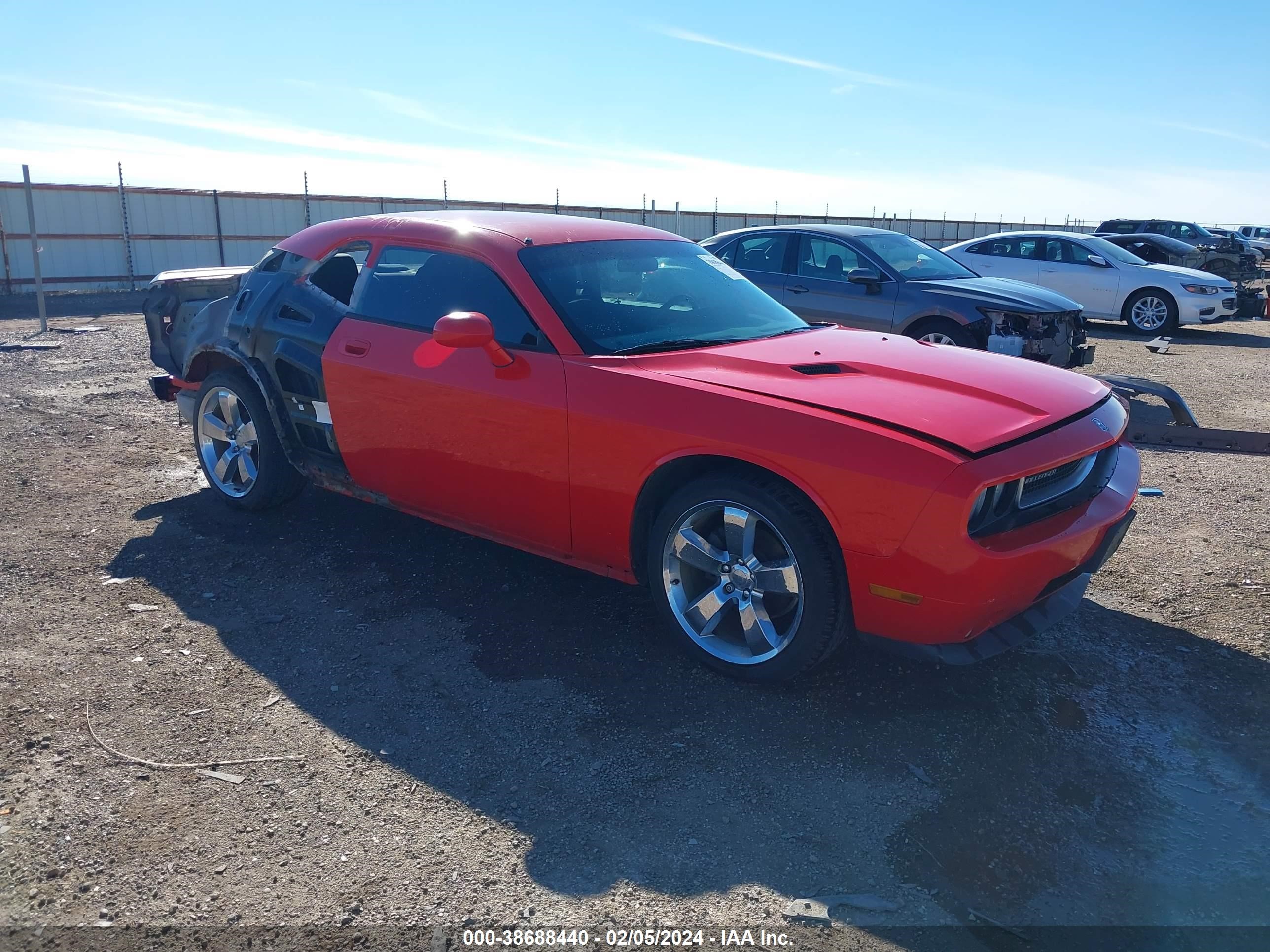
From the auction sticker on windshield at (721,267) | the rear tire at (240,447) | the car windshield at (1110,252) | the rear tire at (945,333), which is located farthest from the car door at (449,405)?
the car windshield at (1110,252)

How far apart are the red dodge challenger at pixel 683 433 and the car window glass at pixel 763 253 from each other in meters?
4.84

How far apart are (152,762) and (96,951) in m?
0.84

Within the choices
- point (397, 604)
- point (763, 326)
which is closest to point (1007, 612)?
point (763, 326)

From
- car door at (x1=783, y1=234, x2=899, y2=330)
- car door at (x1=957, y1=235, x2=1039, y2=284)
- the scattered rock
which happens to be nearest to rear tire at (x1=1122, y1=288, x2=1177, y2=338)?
car door at (x1=957, y1=235, x2=1039, y2=284)

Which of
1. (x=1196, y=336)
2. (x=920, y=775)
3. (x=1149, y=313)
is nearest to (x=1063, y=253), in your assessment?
(x=1149, y=313)

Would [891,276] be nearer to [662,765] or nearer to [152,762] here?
[662,765]

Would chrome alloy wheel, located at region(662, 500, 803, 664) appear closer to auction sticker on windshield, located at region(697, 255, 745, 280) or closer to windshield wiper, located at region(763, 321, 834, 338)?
windshield wiper, located at region(763, 321, 834, 338)

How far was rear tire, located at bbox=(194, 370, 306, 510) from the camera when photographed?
513 cm

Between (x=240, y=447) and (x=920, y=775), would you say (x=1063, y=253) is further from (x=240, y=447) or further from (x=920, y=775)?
(x=920, y=775)

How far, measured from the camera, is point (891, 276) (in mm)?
9086

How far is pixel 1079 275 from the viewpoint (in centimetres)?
1441

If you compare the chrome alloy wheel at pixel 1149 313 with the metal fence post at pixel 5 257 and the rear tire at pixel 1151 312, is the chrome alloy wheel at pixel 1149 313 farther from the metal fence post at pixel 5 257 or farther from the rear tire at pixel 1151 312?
the metal fence post at pixel 5 257

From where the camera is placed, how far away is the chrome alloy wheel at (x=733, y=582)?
342 centimetres

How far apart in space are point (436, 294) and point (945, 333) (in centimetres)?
577
